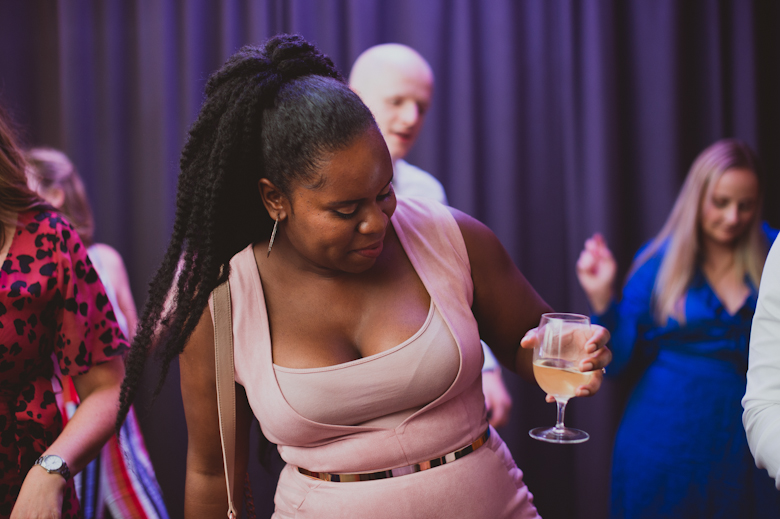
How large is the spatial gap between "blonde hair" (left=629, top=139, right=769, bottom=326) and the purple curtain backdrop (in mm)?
443

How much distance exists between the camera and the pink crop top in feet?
3.78

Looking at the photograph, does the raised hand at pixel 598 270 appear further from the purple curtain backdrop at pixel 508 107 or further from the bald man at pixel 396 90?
the purple curtain backdrop at pixel 508 107

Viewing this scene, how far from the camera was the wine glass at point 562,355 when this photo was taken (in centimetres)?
119

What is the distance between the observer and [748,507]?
2.22 m

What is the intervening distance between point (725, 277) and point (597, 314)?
0.50 m

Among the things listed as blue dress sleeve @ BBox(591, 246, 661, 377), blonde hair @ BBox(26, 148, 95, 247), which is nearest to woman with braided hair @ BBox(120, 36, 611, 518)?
blue dress sleeve @ BBox(591, 246, 661, 377)

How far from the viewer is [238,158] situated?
1.21 meters

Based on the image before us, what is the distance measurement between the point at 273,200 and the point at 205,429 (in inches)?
18.8

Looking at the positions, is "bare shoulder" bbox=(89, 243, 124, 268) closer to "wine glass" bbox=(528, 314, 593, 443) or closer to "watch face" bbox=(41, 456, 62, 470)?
"watch face" bbox=(41, 456, 62, 470)

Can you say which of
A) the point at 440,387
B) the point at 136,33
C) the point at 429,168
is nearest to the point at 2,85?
the point at 136,33

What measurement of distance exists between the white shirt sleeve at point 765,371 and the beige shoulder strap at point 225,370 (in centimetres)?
92

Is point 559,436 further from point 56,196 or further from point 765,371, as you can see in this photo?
point 56,196

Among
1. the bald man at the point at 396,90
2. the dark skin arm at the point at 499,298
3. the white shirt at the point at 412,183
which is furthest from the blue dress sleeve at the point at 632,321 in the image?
the dark skin arm at the point at 499,298

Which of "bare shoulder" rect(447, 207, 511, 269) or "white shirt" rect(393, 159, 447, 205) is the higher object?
"white shirt" rect(393, 159, 447, 205)
